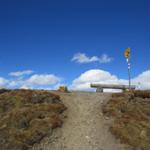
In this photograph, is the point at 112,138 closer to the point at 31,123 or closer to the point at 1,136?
the point at 31,123

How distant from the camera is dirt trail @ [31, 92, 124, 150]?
24.0 metres

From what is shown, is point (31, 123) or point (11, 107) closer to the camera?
point (31, 123)

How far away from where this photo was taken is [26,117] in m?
27.8

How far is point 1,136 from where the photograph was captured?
82.1ft

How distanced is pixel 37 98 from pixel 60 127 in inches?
259

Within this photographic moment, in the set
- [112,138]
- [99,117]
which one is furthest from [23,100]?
Result: [112,138]

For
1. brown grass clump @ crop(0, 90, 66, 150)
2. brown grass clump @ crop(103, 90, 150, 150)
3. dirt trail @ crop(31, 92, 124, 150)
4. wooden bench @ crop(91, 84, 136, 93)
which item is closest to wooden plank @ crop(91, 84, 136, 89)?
wooden bench @ crop(91, 84, 136, 93)

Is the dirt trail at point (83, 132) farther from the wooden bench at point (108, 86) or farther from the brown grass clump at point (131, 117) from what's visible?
the wooden bench at point (108, 86)

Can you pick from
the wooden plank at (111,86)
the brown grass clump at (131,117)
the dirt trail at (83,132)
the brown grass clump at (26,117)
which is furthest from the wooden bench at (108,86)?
the brown grass clump at (26,117)

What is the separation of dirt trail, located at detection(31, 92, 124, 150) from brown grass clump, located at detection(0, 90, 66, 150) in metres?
0.91

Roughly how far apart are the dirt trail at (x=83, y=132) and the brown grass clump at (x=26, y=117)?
0.91m

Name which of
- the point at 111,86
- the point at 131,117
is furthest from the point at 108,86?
the point at 131,117

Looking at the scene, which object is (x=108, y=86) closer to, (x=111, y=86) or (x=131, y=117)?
(x=111, y=86)

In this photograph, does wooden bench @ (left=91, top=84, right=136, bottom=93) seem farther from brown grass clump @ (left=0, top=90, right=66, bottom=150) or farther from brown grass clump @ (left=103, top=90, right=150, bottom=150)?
brown grass clump @ (left=0, top=90, right=66, bottom=150)
